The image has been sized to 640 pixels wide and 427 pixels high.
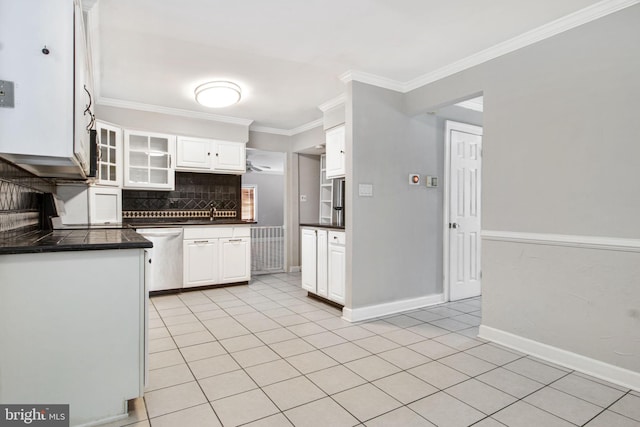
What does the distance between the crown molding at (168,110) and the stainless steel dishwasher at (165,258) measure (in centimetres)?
153

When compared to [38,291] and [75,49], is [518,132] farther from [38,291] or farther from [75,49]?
[38,291]

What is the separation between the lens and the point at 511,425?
68.5 inches

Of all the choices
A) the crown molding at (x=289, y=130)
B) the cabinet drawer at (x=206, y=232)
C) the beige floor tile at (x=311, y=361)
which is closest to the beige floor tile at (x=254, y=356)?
the beige floor tile at (x=311, y=361)

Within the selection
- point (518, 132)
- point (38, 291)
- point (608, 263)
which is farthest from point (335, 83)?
point (38, 291)

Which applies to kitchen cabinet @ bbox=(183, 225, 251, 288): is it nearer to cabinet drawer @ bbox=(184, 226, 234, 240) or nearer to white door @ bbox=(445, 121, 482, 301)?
cabinet drawer @ bbox=(184, 226, 234, 240)

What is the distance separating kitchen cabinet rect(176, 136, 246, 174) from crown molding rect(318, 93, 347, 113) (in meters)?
1.40

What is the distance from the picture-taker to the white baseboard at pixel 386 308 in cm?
339

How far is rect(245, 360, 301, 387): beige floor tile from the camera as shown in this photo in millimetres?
2211

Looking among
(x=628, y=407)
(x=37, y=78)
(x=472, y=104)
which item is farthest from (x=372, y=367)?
(x=472, y=104)

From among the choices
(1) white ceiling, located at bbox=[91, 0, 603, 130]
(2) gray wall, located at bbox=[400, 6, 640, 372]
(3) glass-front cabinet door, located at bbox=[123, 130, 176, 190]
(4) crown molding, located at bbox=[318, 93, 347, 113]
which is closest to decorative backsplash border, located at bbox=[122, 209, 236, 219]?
(3) glass-front cabinet door, located at bbox=[123, 130, 176, 190]

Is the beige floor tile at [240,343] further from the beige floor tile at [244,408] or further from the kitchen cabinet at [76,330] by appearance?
the kitchen cabinet at [76,330]

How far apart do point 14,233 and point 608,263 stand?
364 centimetres

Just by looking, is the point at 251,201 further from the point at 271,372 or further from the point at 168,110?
the point at 271,372

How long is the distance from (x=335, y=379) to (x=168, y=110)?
12.8ft
